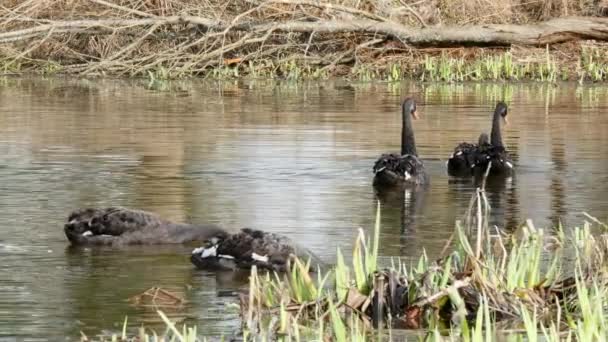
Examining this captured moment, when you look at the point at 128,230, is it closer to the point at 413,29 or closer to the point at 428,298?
the point at 428,298

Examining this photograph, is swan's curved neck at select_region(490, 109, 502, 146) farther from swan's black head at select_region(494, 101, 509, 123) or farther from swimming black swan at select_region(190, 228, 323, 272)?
swimming black swan at select_region(190, 228, 323, 272)

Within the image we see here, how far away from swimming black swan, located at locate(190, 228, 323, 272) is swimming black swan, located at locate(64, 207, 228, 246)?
0.98 m

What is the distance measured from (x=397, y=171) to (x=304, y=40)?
57.3 ft

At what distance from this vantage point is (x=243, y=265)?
977cm

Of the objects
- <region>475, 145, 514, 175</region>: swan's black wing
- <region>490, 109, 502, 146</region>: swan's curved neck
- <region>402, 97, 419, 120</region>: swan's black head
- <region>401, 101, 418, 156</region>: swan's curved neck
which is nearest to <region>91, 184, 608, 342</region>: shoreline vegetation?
<region>475, 145, 514, 175</region>: swan's black wing

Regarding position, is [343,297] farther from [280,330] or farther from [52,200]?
[52,200]

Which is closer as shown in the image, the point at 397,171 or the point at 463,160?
the point at 397,171

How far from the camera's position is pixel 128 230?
10945 millimetres

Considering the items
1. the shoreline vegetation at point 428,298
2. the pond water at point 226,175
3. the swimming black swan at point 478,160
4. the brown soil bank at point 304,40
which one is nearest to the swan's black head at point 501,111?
the pond water at point 226,175

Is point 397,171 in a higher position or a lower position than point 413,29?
lower

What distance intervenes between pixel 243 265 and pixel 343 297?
208 cm

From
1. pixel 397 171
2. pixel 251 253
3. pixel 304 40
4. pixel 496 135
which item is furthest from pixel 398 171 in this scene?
pixel 304 40

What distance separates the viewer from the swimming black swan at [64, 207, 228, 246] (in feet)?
35.8

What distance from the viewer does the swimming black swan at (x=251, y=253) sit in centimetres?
972
